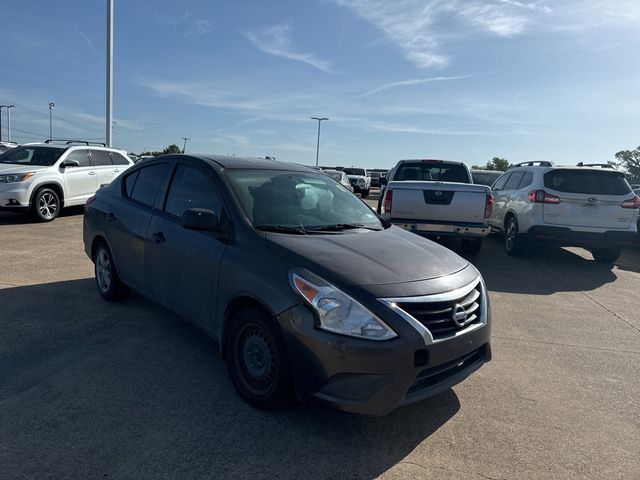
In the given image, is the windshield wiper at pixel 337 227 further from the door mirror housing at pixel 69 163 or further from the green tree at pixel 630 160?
the green tree at pixel 630 160

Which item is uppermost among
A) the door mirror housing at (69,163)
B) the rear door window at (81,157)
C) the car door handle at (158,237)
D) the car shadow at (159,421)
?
the rear door window at (81,157)

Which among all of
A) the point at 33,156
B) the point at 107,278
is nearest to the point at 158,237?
the point at 107,278

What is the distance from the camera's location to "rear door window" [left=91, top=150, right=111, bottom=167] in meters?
12.3

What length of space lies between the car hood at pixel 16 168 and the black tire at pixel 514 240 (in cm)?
1025

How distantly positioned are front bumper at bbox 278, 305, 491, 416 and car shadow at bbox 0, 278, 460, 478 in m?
0.32

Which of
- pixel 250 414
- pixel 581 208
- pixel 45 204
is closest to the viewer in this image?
pixel 250 414

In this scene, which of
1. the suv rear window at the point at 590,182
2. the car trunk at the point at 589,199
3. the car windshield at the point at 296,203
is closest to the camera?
the car windshield at the point at 296,203

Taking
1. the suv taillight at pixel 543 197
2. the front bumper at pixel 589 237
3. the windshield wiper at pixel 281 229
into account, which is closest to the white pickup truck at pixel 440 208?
the suv taillight at pixel 543 197

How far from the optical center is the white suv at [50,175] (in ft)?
33.3

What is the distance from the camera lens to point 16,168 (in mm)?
10430

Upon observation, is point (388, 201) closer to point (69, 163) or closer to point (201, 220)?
point (201, 220)

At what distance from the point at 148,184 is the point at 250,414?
8.53ft

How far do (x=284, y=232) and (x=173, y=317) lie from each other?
2.04 m

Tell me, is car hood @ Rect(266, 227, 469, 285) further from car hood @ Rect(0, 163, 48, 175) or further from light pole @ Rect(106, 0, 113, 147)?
light pole @ Rect(106, 0, 113, 147)
